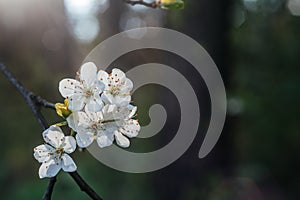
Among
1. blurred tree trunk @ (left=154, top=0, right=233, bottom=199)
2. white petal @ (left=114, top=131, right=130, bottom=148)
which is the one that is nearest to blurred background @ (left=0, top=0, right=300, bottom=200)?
blurred tree trunk @ (left=154, top=0, right=233, bottom=199)

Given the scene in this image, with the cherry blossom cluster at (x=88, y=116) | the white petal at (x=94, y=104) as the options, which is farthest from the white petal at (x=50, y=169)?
the white petal at (x=94, y=104)

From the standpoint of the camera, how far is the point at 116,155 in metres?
3.92

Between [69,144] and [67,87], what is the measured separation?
0.11 meters

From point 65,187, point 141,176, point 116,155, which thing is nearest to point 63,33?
point 116,155

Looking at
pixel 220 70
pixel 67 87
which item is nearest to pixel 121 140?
pixel 67 87

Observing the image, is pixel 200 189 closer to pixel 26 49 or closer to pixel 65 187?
pixel 65 187

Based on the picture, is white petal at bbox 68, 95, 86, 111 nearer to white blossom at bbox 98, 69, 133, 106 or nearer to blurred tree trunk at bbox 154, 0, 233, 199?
white blossom at bbox 98, 69, 133, 106

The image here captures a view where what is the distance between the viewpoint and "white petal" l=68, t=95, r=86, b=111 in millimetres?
659

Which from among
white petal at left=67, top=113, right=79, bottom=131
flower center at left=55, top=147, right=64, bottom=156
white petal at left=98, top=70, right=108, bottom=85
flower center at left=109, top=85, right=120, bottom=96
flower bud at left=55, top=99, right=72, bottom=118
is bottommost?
flower center at left=55, top=147, right=64, bottom=156

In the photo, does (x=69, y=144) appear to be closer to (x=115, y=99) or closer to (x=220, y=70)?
(x=115, y=99)

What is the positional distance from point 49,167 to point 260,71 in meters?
3.95

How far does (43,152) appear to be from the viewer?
0.72 m

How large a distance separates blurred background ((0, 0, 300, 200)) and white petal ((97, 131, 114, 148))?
1.53m

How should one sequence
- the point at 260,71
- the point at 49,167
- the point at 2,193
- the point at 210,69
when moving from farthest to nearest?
the point at 260,71
the point at 2,193
the point at 210,69
the point at 49,167
